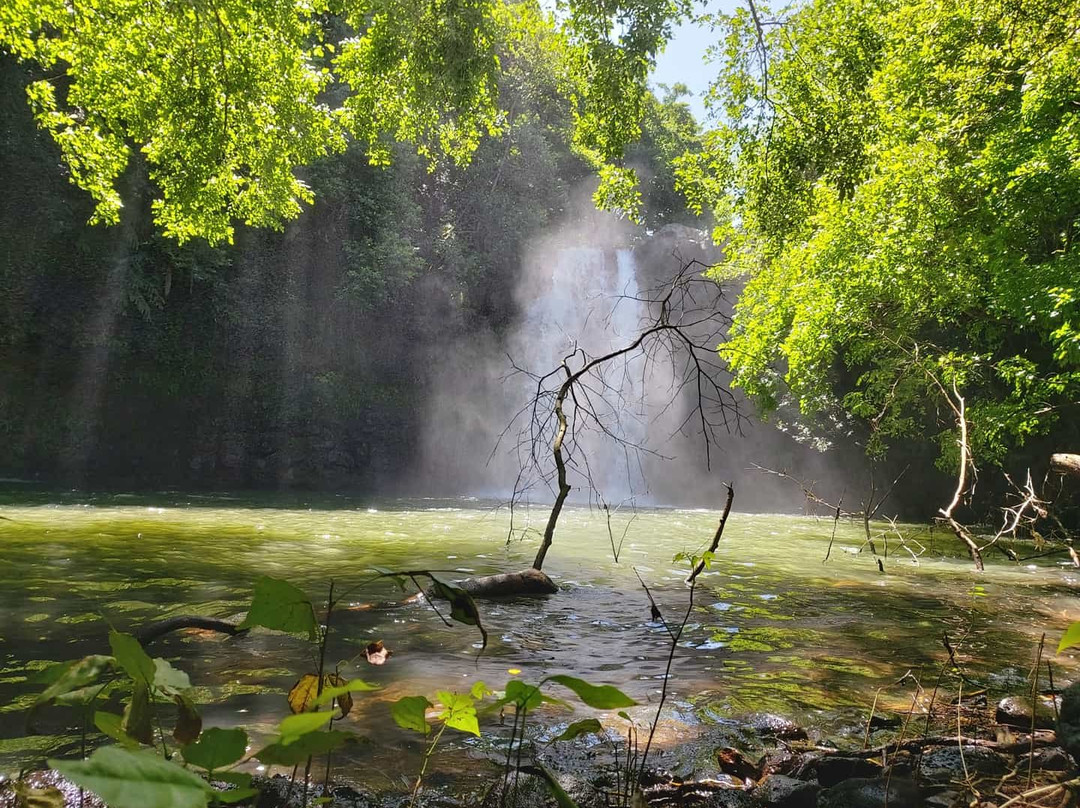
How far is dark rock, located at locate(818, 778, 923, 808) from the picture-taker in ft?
6.87

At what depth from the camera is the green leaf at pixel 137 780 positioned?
801 mm

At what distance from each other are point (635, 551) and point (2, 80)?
66.1 feet

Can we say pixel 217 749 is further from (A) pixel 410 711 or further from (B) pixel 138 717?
(A) pixel 410 711

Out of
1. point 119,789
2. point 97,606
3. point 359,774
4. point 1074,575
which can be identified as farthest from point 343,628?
point 1074,575

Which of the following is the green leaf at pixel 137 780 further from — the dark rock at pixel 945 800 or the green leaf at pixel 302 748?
the dark rock at pixel 945 800

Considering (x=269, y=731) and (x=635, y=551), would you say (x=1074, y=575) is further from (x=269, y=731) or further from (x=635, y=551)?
(x=269, y=731)

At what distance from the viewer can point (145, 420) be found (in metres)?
22.1

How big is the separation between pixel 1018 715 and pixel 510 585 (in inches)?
167

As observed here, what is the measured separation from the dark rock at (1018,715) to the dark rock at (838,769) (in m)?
1.07

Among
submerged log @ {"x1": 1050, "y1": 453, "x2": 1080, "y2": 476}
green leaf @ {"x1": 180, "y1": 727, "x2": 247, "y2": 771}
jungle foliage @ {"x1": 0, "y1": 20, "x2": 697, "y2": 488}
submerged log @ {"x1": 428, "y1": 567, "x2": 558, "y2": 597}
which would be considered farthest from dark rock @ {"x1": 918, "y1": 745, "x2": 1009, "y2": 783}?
jungle foliage @ {"x1": 0, "y1": 20, "x2": 697, "y2": 488}

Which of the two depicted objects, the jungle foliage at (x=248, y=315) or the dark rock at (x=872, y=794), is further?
the jungle foliage at (x=248, y=315)

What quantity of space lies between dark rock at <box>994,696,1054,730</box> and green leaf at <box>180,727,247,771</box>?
11.0 ft

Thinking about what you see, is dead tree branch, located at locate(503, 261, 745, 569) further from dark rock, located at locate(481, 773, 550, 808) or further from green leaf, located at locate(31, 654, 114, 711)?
green leaf, located at locate(31, 654, 114, 711)

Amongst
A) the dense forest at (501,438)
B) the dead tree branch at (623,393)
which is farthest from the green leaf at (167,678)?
the dead tree branch at (623,393)
